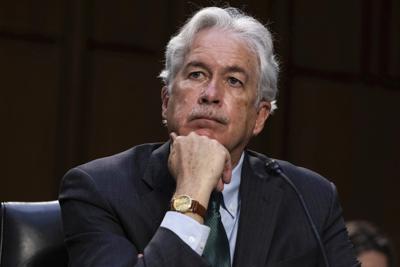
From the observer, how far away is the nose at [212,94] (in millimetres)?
1897

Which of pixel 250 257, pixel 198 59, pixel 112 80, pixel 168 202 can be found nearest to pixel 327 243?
pixel 250 257

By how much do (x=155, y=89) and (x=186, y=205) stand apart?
2092mm

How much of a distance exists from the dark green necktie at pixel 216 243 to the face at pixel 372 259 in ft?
2.93

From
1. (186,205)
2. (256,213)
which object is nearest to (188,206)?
(186,205)

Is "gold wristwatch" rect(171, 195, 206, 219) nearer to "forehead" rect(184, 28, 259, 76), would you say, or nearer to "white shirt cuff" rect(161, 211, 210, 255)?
"white shirt cuff" rect(161, 211, 210, 255)

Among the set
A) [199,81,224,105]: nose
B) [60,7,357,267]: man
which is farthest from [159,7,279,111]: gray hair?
[199,81,224,105]: nose

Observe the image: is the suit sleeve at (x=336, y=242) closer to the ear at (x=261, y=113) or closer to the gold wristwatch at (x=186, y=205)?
the ear at (x=261, y=113)

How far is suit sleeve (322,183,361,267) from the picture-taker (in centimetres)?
197

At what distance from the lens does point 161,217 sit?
186 centimetres

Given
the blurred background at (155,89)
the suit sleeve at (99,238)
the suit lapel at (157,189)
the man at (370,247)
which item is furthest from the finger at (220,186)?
the blurred background at (155,89)

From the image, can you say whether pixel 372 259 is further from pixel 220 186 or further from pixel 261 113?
pixel 220 186

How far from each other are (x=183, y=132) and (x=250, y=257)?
306 mm

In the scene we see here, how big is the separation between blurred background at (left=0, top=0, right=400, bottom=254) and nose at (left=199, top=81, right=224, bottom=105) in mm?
1681

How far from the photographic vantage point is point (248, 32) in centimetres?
199
